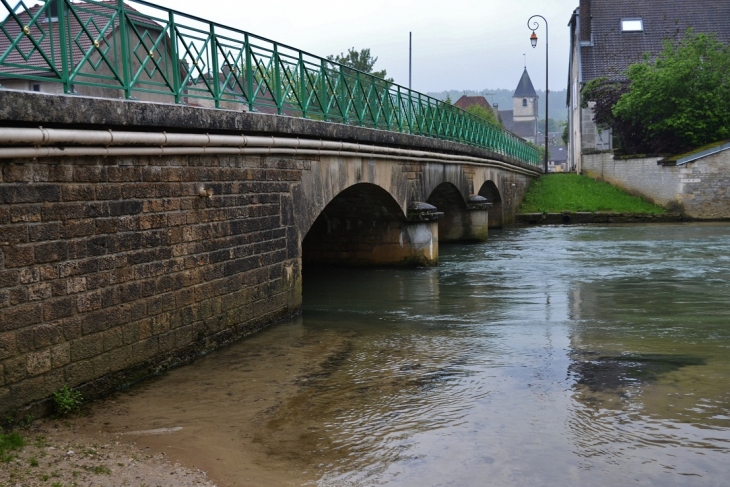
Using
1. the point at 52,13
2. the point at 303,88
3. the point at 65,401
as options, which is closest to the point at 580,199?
the point at 303,88

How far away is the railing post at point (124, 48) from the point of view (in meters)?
7.26

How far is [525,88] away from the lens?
12625 centimetres

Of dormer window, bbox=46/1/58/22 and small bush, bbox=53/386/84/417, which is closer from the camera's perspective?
small bush, bbox=53/386/84/417

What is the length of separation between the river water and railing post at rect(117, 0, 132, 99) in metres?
2.49

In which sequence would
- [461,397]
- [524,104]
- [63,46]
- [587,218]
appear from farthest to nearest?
1. [524,104]
2. [587,218]
3. [461,397]
4. [63,46]

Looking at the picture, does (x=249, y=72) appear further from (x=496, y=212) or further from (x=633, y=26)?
(x=633, y=26)

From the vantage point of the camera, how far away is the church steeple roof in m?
125

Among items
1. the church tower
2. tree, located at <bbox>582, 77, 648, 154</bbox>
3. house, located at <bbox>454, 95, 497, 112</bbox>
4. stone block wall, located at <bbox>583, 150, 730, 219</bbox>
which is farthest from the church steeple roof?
stone block wall, located at <bbox>583, 150, 730, 219</bbox>

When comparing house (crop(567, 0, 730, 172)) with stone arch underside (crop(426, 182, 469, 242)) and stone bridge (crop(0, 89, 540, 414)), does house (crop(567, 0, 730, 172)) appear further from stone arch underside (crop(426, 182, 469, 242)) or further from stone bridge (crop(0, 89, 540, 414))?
stone bridge (crop(0, 89, 540, 414))

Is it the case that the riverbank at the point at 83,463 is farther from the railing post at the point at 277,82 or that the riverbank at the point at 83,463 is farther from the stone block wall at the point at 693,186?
the stone block wall at the point at 693,186

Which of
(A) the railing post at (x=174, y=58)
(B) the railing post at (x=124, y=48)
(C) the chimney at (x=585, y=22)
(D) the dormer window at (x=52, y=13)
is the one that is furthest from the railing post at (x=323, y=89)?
(C) the chimney at (x=585, y=22)

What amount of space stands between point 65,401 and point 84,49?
2.88 metres

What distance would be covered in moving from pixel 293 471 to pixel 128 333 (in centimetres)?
244

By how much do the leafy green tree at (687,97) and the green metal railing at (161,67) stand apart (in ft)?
69.0
